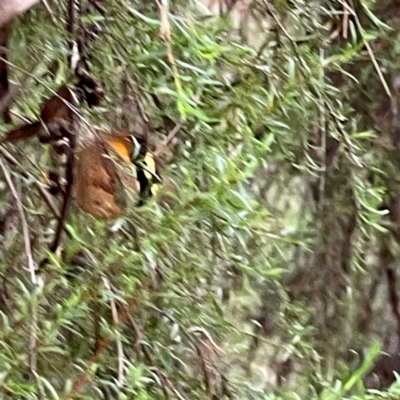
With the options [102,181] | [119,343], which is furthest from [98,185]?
[119,343]

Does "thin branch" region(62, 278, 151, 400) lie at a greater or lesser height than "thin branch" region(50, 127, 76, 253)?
lesser

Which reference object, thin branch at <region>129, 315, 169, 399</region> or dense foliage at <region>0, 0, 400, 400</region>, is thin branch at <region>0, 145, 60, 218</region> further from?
thin branch at <region>129, 315, 169, 399</region>

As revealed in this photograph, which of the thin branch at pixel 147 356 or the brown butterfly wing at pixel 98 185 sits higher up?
the brown butterfly wing at pixel 98 185

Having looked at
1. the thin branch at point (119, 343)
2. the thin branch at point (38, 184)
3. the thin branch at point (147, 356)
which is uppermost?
the thin branch at point (38, 184)

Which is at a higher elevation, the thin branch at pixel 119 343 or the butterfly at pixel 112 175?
the butterfly at pixel 112 175

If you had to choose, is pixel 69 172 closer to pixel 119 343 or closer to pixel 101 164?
pixel 101 164

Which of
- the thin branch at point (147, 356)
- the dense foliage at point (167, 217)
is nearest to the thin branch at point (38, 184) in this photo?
the dense foliage at point (167, 217)

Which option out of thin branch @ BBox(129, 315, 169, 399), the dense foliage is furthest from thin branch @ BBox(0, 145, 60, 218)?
thin branch @ BBox(129, 315, 169, 399)

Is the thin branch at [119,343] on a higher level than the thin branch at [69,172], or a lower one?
lower

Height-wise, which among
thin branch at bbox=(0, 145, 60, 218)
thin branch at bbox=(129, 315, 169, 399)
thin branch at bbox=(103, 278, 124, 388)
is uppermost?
thin branch at bbox=(0, 145, 60, 218)

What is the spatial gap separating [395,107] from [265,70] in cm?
38

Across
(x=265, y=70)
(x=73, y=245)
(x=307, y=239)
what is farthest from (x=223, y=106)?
(x=307, y=239)

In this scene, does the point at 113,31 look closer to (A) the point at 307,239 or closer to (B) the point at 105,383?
(B) the point at 105,383

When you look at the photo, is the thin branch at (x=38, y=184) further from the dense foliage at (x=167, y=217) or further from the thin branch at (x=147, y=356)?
the thin branch at (x=147, y=356)
